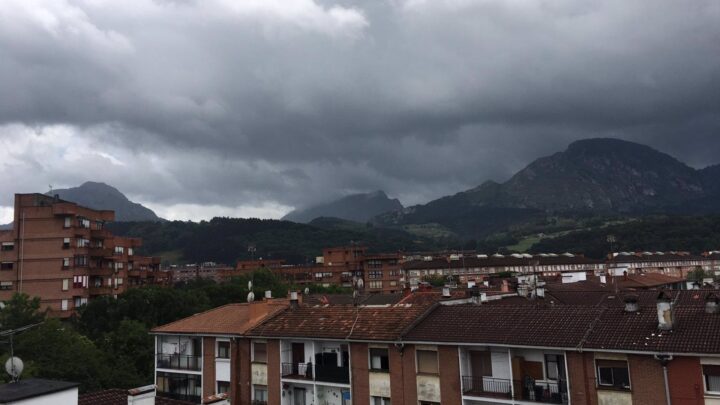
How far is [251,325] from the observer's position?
37.7 metres

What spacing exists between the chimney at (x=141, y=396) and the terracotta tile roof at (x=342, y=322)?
506 inches

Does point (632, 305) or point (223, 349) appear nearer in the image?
point (632, 305)

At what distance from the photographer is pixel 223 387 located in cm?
3772

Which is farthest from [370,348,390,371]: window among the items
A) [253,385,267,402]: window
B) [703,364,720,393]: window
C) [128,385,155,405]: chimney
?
[703,364,720,393]: window

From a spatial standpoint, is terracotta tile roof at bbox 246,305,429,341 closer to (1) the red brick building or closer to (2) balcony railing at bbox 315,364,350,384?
(1) the red brick building

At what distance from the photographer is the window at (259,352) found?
36438mm

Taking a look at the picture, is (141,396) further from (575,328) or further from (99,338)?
(99,338)

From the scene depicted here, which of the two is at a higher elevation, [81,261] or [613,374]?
[81,261]

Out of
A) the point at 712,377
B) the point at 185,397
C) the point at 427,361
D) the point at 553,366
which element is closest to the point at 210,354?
the point at 185,397

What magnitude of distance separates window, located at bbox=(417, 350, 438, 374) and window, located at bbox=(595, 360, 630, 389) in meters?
8.29

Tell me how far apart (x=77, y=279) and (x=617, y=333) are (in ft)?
255

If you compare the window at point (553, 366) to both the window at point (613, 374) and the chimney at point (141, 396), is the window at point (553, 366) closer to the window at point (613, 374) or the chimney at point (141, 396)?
the window at point (613, 374)

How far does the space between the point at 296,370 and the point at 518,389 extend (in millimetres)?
14402

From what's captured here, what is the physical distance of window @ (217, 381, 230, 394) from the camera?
37.4 meters
